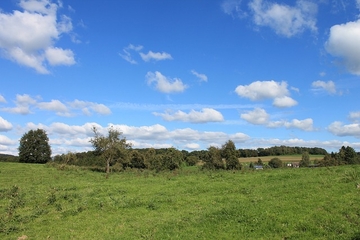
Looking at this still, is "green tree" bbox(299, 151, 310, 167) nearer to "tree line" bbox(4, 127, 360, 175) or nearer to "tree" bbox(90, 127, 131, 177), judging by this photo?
"tree line" bbox(4, 127, 360, 175)

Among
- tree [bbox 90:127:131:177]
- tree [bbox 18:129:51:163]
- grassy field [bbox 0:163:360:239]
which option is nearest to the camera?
grassy field [bbox 0:163:360:239]

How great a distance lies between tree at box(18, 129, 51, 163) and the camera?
7838 cm

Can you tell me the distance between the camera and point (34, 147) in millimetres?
79750

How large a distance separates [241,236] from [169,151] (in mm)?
49975

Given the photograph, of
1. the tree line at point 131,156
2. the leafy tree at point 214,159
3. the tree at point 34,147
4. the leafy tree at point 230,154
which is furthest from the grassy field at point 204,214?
the tree at point 34,147

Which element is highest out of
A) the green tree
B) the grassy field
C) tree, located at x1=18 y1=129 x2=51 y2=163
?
tree, located at x1=18 y1=129 x2=51 y2=163

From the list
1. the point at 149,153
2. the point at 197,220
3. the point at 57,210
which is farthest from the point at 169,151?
the point at 197,220

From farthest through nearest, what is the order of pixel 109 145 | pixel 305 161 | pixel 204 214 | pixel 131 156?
pixel 305 161 < pixel 131 156 < pixel 109 145 < pixel 204 214

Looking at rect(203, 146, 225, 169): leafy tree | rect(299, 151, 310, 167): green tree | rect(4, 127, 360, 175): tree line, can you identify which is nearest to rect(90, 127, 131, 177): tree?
rect(4, 127, 360, 175): tree line

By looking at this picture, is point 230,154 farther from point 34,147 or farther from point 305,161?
point 34,147

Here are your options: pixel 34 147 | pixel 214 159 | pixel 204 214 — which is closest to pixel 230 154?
pixel 214 159

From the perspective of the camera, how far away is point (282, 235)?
9.96 metres

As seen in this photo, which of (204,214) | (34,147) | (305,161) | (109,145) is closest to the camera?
(204,214)

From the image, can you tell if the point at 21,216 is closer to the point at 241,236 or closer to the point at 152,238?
the point at 152,238
